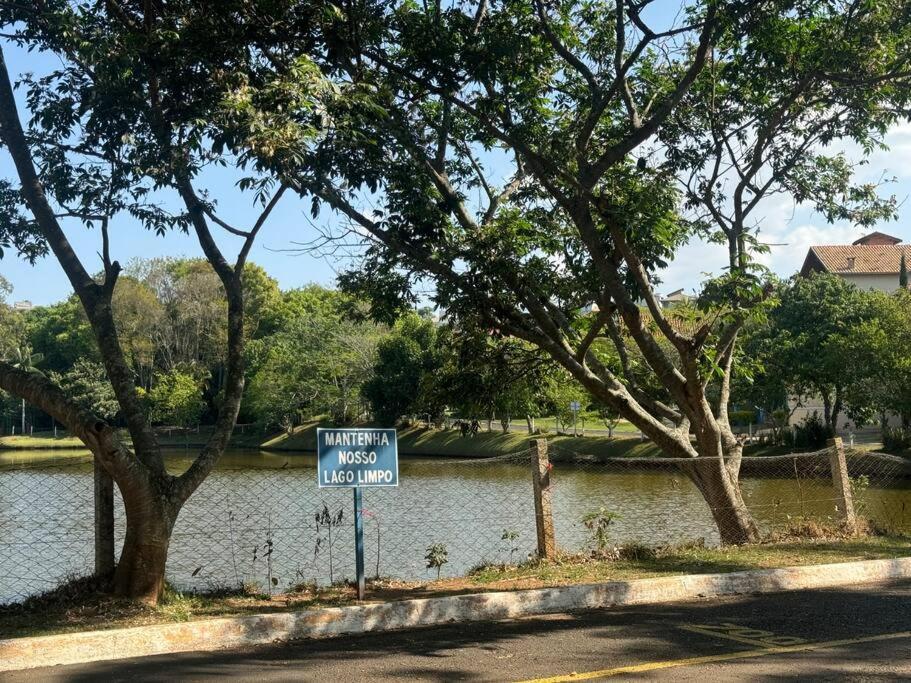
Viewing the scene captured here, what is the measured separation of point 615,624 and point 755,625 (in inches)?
45.4

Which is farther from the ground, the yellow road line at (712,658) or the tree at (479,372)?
the tree at (479,372)

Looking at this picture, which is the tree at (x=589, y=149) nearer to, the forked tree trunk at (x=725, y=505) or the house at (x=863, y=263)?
the forked tree trunk at (x=725, y=505)

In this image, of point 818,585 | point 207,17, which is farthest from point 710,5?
point 818,585

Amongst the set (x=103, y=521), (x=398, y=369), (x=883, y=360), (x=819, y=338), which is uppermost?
(x=819, y=338)

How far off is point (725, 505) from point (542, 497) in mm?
3572

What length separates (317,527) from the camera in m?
10.4

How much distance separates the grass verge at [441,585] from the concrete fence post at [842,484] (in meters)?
0.33

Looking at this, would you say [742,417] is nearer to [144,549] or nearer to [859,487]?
[859,487]

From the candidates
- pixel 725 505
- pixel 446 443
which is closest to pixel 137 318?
pixel 446 443

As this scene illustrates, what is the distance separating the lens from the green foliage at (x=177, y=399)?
66000 mm

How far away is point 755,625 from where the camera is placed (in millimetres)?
7730

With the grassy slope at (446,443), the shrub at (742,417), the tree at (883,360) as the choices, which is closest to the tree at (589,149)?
the grassy slope at (446,443)

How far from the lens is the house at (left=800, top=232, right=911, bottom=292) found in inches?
2485

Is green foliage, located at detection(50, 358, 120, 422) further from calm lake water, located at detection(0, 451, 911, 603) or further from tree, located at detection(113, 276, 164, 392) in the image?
calm lake water, located at detection(0, 451, 911, 603)
